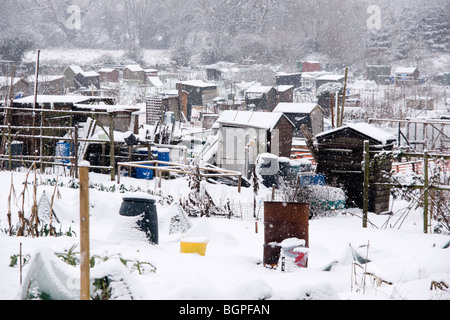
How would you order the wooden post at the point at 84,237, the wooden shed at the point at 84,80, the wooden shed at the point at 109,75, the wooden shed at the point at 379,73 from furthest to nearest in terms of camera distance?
the wooden shed at the point at 379,73, the wooden shed at the point at 109,75, the wooden shed at the point at 84,80, the wooden post at the point at 84,237

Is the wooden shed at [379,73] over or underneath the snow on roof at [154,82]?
over

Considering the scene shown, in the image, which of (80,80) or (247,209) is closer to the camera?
(247,209)

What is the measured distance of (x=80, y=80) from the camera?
45.2 metres

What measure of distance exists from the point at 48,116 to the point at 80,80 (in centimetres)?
3227

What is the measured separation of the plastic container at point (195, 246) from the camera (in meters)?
5.19

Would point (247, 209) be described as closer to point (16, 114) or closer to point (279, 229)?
point (279, 229)

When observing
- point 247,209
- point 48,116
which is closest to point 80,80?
point 48,116

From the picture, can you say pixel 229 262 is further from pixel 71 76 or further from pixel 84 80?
pixel 71 76

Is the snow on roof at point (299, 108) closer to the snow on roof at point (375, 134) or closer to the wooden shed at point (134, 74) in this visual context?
the snow on roof at point (375, 134)

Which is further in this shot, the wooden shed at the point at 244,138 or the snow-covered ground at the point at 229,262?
the wooden shed at the point at 244,138

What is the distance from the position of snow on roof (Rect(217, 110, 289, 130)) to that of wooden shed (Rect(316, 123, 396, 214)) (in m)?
3.51

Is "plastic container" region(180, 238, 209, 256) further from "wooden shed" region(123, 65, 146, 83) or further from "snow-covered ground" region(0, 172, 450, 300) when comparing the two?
"wooden shed" region(123, 65, 146, 83)

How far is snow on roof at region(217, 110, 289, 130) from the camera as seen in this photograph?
49.7 ft

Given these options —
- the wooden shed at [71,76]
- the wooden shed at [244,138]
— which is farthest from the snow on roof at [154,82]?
the wooden shed at [244,138]
